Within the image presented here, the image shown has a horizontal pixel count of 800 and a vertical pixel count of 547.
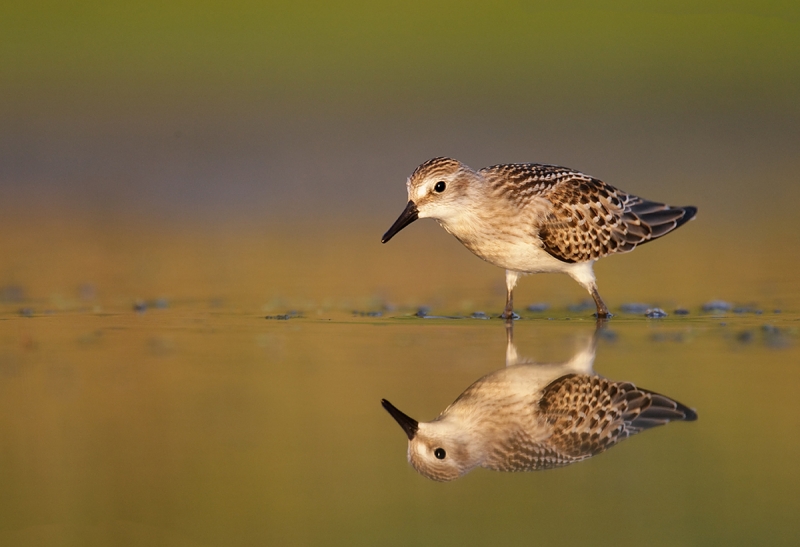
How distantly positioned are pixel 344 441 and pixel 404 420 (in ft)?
1.42

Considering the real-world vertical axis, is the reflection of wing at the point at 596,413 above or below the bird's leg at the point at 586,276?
below

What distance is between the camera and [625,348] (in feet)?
23.3

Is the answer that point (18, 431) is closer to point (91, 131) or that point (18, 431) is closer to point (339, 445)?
point (339, 445)

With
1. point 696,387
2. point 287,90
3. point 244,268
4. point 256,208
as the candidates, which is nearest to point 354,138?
point 287,90

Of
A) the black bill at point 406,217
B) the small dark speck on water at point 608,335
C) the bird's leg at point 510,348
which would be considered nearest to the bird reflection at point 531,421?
the bird's leg at point 510,348

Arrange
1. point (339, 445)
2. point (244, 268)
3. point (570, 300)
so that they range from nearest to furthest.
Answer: point (339, 445)
point (570, 300)
point (244, 268)

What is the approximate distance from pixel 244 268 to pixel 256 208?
3.74 metres

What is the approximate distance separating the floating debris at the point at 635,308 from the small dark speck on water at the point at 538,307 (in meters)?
0.62

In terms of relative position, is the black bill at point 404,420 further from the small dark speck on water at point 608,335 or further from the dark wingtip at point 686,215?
the dark wingtip at point 686,215

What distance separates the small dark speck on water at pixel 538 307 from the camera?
909cm

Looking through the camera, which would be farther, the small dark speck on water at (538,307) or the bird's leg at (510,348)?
the small dark speck on water at (538,307)

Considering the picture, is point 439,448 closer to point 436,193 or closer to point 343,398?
point 343,398

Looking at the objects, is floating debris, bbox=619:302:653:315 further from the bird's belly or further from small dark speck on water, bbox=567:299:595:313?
the bird's belly

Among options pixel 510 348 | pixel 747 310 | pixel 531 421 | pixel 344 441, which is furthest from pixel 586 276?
pixel 344 441
